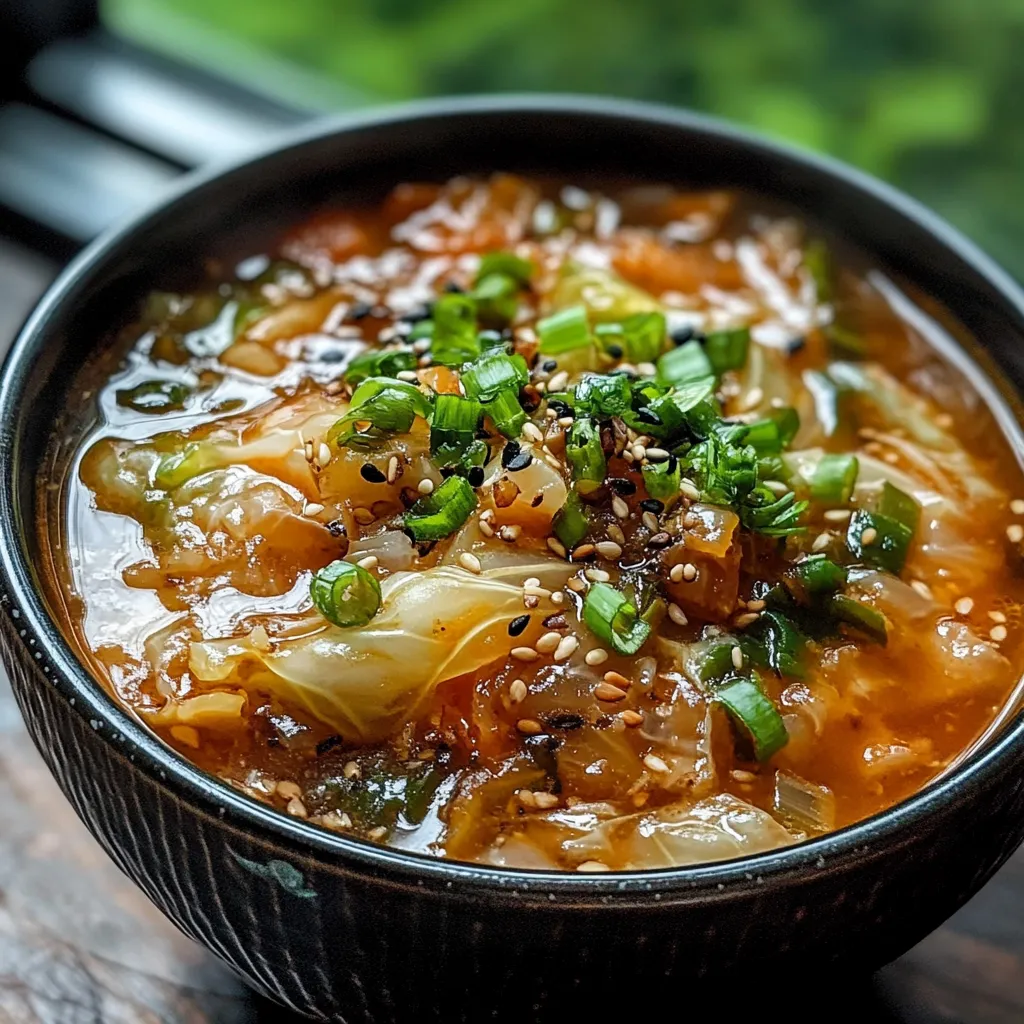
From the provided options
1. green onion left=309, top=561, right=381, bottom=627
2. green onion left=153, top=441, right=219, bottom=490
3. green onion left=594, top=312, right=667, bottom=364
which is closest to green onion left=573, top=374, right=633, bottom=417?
green onion left=594, top=312, right=667, bottom=364

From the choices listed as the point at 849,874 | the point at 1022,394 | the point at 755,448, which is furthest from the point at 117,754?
the point at 1022,394

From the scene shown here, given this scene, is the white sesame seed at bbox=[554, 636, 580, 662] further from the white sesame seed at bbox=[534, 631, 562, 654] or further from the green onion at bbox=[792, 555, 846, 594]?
the green onion at bbox=[792, 555, 846, 594]

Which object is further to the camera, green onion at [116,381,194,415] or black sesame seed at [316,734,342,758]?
green onion at [116,381,194,415]

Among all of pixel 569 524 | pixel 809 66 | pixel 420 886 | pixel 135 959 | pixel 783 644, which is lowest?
pixel 135 959

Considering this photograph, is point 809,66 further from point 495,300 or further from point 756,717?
point 756,717

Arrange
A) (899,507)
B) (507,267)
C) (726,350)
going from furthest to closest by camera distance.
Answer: (507,267)
(726,350)
(899,507)

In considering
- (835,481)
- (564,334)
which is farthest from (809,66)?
(835,481)

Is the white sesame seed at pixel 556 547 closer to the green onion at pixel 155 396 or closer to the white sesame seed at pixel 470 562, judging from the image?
the white sesame seed at pixel 470 562

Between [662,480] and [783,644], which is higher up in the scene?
[662,480]
